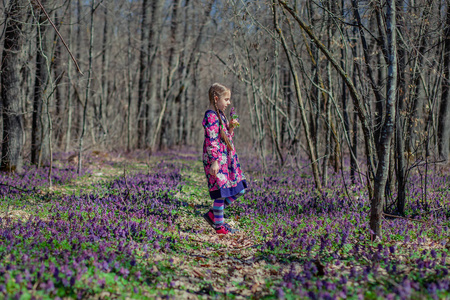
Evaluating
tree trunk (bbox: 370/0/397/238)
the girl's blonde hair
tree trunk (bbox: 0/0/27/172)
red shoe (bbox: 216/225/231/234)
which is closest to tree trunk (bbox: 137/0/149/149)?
tree trunk (bbox: 0/0/27/172)

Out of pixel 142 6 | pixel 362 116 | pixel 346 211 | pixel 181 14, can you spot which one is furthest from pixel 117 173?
pixel 181 14

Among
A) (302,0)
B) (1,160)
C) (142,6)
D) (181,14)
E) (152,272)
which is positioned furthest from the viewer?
(181,14)

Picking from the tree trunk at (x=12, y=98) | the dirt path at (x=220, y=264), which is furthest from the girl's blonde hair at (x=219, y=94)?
the tree trunk at (x=12, y=98)

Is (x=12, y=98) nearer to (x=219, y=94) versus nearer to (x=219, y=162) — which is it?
(x=219, y=94)

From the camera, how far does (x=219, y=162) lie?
208 inches

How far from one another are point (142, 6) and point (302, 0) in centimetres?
1182

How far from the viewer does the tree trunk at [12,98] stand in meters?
9.23

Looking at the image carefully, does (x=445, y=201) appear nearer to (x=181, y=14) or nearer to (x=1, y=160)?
(x=1, y=160)

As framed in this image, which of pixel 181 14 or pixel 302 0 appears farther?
pixel 181 14

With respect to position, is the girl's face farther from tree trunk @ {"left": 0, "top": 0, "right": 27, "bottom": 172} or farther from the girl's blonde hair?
tree trunk @ {"left": 0, "top": 0, "right": 27, "bottom": 172}

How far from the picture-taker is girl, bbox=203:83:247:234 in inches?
205

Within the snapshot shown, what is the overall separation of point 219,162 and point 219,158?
6 cm

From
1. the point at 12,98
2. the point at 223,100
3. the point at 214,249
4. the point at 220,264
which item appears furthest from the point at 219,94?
the point at 12,98

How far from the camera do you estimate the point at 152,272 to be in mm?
3771
